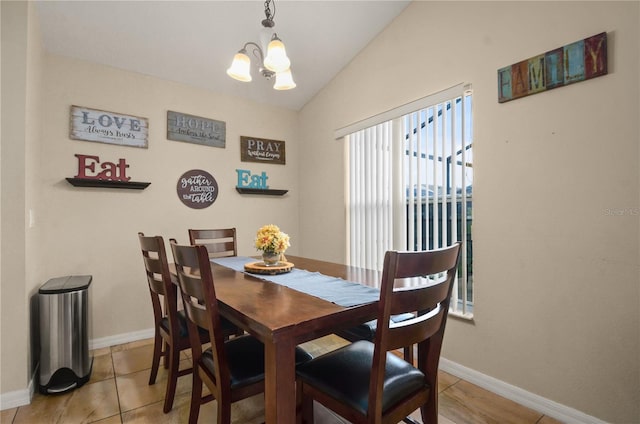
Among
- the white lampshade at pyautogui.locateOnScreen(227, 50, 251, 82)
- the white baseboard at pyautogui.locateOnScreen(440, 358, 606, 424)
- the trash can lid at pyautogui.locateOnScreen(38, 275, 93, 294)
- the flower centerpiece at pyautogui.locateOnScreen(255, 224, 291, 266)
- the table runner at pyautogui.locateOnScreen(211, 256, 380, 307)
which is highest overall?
the white lampshade at pyautogui.locateOnScreen(227, 50, 251, 82)

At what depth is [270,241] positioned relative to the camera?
1.83 m

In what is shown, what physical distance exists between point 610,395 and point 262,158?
3.28 m

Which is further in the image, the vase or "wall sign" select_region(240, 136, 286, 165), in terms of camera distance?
"wall sign" select_region(240, 136, 286, 165)

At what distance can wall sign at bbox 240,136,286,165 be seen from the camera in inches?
134

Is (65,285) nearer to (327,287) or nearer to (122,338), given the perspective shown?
(122,338)

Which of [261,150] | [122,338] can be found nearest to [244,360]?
[122,338]

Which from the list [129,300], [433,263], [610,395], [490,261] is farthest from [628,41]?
[129,300]

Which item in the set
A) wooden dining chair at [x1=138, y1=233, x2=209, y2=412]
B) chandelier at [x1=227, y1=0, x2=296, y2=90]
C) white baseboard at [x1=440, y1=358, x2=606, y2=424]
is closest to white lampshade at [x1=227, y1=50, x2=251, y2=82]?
chandelier at [x1=227, y1=0, x2=296, y2=90]

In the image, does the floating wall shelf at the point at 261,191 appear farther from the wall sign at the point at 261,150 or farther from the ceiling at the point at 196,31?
the ceiling at the point at 196,31

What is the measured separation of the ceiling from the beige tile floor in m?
2.52

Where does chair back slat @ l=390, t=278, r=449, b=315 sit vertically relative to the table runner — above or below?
above

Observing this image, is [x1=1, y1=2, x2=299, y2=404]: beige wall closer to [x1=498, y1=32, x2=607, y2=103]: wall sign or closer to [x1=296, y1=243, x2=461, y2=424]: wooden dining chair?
[x1=296, y1=243, x2=461, y2=424]: wooden dining chair

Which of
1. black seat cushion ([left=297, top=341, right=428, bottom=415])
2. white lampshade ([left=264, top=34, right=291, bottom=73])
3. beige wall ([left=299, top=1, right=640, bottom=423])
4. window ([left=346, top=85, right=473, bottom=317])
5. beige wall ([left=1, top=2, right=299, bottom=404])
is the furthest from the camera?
window ([left=346, top=85, right=473, bottom=317])

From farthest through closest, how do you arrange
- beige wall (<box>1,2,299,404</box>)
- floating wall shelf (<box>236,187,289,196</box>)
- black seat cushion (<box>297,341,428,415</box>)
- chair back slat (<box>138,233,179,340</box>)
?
floating wall shelf (<box>236,187,289,196</box>), beige wall (<box>1,2,299,404</box>), chair back slat (<box>138,233,179,340</box>), black seat cushion (<box>297,341,428,415</box>)
